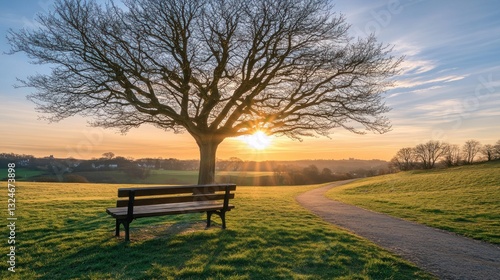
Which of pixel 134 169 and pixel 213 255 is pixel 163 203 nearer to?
pixel 213 255

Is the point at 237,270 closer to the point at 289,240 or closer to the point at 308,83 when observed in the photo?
the point at 289,240

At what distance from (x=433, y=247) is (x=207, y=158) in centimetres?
1128

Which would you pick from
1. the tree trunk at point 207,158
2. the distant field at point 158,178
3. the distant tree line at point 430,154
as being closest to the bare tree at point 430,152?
the distant tree line at point 430,154

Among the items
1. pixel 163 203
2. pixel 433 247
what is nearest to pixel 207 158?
pixel 163 203

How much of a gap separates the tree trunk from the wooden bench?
6900 millimetres

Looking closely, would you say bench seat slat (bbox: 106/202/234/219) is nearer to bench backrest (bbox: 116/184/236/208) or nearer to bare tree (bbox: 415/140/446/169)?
bench backrest (bbox: 116/184/236/208)

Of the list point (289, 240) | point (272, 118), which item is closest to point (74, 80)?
point (272, 118)

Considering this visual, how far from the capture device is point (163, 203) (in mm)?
7941

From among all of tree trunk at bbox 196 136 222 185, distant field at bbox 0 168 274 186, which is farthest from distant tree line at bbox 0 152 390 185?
tree trunk at bbox 196 136 222 185

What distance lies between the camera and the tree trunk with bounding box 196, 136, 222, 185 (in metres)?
16.1

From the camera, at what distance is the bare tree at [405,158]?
71.2 m

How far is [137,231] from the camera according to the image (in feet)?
26.6

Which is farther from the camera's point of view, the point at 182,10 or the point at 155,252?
the point at 182,10

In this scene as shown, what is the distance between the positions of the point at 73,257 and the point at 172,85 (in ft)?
34.9
